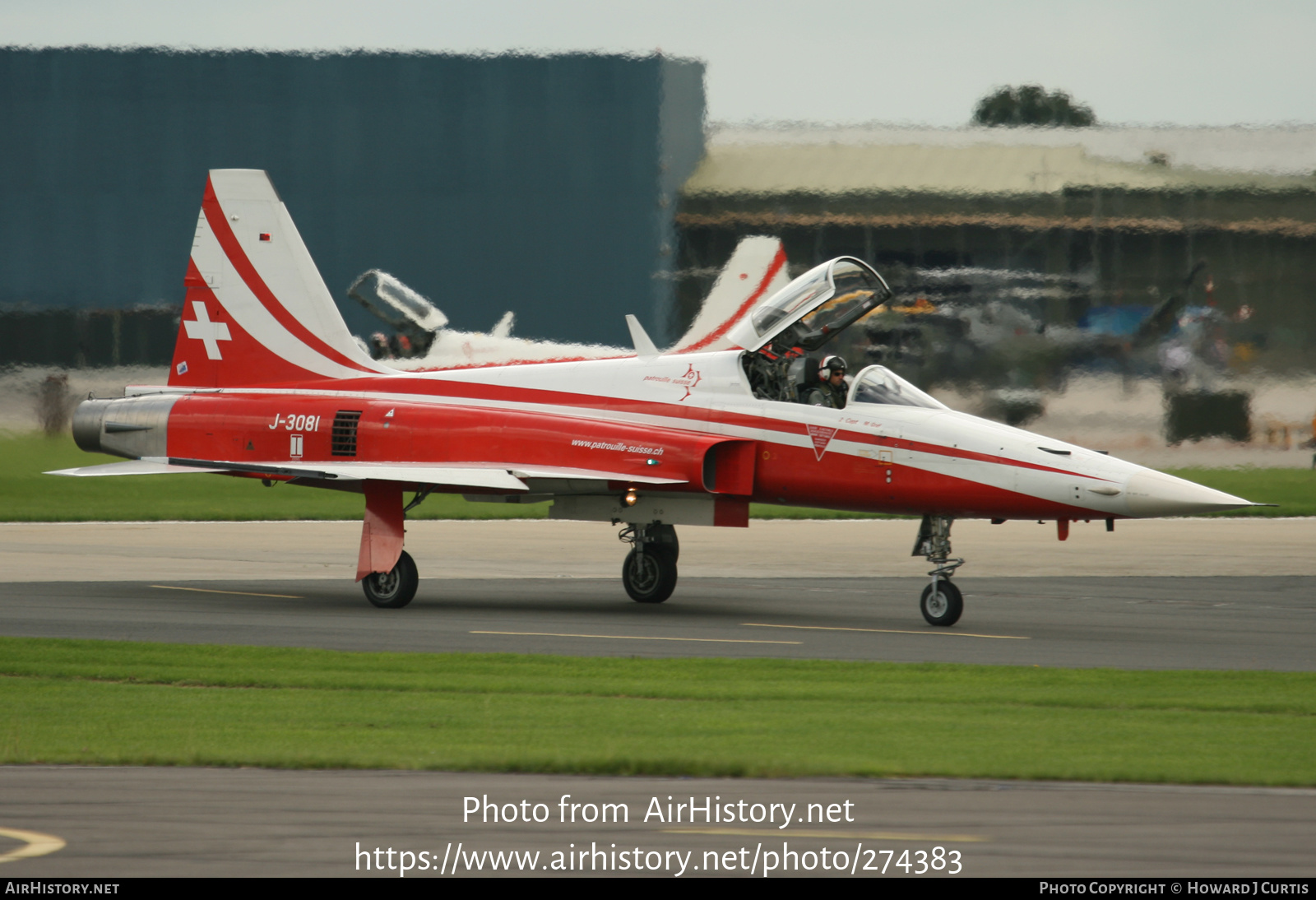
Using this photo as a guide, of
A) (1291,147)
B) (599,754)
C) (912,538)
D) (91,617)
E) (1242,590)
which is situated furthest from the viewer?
(1291,147)

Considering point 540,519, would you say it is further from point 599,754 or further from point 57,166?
point 599,754

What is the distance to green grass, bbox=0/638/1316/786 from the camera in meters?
8.38

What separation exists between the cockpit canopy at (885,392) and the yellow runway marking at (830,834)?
9.37 meters

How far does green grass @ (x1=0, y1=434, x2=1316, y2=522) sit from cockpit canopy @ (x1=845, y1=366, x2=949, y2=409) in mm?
12455

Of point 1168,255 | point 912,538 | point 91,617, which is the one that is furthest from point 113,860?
point 1168,255

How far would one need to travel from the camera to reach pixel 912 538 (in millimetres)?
26016

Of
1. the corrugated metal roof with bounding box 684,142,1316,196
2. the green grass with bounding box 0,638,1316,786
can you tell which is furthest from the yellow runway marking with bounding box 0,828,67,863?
the corrugated metal roof with bounding box 684,142,1316,196

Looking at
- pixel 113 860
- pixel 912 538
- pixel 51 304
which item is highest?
pixel 51 304

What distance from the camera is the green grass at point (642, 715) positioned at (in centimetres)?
838

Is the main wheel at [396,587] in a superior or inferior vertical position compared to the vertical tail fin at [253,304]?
inferior

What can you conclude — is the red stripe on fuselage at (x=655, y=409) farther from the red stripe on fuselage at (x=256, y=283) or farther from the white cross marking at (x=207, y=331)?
the white cross marking at (x=207, y=331)

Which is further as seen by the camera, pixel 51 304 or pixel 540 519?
pixel 51 304

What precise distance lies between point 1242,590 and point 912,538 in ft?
25.4

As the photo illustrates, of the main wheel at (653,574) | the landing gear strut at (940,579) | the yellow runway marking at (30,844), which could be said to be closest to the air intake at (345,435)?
the main wheel at (653,574)
